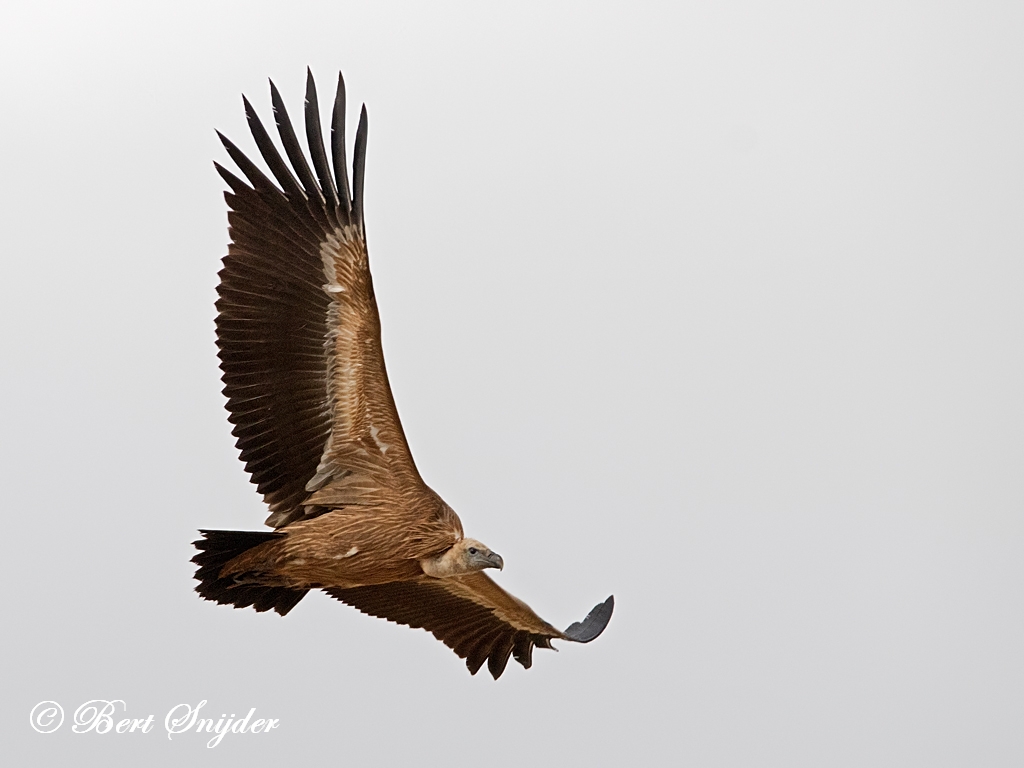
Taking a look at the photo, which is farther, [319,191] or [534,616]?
[534,616]

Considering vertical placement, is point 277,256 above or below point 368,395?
above

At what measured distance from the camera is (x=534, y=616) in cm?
1290

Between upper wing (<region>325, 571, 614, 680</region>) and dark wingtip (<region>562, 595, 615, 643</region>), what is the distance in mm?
Answer: 61

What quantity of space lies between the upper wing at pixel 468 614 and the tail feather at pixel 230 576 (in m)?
1.06

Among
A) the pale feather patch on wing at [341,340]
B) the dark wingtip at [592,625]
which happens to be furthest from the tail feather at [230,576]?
the dark wingtip at [592,625]

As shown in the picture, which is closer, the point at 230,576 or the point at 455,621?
the point at 230,576

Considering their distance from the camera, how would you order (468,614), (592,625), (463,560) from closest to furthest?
1. (463,560)
2. (592,625)
3. (468,614)

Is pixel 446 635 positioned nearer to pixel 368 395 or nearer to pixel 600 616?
pixel 600 616

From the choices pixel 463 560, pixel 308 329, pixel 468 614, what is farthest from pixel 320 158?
pixel 468 614

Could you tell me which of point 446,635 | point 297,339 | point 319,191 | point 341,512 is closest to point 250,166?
point 319,191

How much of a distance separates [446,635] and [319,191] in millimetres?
3646

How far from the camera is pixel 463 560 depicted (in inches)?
455

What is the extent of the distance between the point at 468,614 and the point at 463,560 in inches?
67.9

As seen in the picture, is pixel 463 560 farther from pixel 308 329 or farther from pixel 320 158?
pixel 320 158
